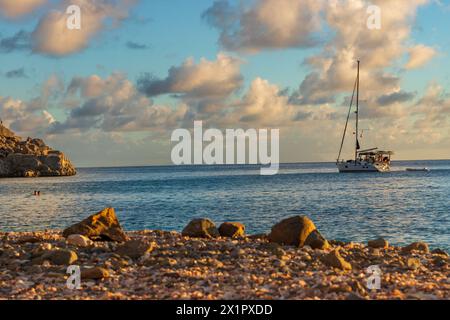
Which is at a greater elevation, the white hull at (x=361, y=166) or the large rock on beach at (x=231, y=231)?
the white hull at (x=361, y=166)

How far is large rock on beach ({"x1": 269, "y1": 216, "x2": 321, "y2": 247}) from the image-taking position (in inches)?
733

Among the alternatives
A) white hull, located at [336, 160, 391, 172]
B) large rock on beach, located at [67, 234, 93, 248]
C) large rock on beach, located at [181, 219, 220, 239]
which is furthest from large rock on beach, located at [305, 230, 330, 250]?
white hull, located at [336, 160, 391, 172]

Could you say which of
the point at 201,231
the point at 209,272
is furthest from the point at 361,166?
the point at 209,272

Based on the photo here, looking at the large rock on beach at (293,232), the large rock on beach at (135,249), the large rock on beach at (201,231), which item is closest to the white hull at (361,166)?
the large rock on beach at (201,231)

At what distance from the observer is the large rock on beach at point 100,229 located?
63.2 feet

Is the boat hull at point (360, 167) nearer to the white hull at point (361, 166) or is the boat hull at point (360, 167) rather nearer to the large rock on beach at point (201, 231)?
the white hull at point (361, 166)

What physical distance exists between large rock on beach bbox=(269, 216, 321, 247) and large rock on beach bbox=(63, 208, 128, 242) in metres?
5.76

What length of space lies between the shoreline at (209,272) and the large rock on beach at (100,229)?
2.08ft

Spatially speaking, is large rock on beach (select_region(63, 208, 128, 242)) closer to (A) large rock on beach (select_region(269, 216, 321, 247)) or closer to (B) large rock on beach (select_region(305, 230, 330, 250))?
(A) large rock on beach (select_region(269, 216, 321, 247))

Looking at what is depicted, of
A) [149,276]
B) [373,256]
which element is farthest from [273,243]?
[149,276]

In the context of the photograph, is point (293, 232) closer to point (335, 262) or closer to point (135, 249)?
point (335, 262)

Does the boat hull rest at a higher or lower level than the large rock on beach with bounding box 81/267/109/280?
higher

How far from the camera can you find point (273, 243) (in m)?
18.1
